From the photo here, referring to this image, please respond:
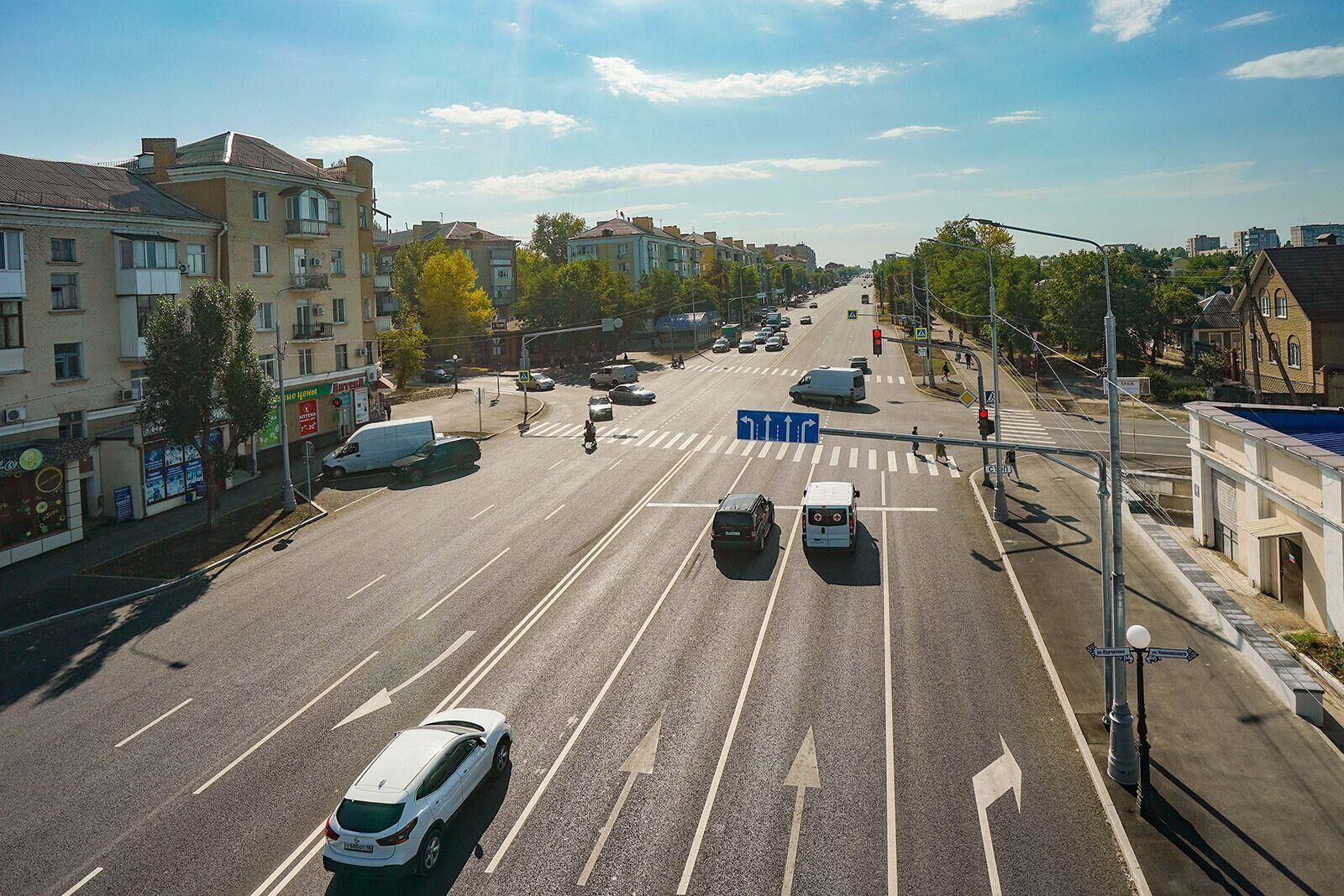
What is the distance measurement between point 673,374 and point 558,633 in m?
59.5

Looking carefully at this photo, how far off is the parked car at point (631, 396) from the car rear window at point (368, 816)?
5162 cm

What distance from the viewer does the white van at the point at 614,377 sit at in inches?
2822

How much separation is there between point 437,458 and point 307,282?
13.9m

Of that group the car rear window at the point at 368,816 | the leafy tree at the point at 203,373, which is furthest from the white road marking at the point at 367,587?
the car rear window at the point at 368,816

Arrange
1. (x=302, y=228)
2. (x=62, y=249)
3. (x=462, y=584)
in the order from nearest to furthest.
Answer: (x=462, y=584)
(x=62, y=249)
(x=302, y=228)

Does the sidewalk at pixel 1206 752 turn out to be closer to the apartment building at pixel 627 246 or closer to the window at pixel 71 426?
the window at pixel 71 426

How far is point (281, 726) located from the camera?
1836 cm

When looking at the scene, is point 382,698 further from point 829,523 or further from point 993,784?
point 829,523

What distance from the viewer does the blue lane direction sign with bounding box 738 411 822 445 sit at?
82.0 feet

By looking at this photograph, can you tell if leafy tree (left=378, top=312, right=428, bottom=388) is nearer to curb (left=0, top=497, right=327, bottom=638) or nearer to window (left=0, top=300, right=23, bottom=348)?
window (left=0, top=300, right=23, bottom=348)

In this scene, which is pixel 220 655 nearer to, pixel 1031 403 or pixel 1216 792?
pixel 1216 792

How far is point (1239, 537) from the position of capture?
26.7 metres

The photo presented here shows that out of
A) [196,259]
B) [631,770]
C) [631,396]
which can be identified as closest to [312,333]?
[196,259]

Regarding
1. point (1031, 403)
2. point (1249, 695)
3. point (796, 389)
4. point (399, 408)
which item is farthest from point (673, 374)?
point (1249, 695)
